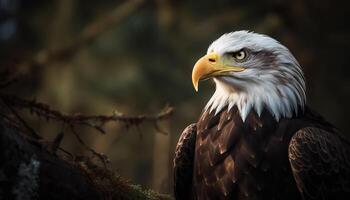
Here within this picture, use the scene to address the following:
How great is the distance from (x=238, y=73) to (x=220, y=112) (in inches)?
14.3

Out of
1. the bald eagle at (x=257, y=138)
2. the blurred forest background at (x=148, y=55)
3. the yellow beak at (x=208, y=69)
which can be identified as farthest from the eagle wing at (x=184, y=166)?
the blurred forest background at (x=148, y=55)

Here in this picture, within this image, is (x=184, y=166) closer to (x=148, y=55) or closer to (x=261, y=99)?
(x=261, y=99)

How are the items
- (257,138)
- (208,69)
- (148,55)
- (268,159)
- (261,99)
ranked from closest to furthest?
1. (268,159)
2. (257,138)
3. (208,69)
4. (261,99)
5. (148,55)

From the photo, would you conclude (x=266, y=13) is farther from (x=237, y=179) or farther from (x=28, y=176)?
(x=28, y=176)

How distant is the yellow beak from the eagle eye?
9cm

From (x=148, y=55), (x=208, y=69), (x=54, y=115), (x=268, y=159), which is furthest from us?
(x=148, y=55)

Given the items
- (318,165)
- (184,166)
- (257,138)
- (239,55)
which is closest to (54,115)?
(184,166)

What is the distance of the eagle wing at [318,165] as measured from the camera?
6.01 m

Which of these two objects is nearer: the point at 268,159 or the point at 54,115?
the point at 54,115

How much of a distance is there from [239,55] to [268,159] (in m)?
1.05

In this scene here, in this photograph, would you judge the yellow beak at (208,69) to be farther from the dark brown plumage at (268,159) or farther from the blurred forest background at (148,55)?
the blurred forest background at (148,55)

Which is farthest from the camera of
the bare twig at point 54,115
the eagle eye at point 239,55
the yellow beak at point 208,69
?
the eagle eye at point 239,55

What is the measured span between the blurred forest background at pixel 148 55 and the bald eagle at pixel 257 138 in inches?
252

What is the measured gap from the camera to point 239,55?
6699mm
